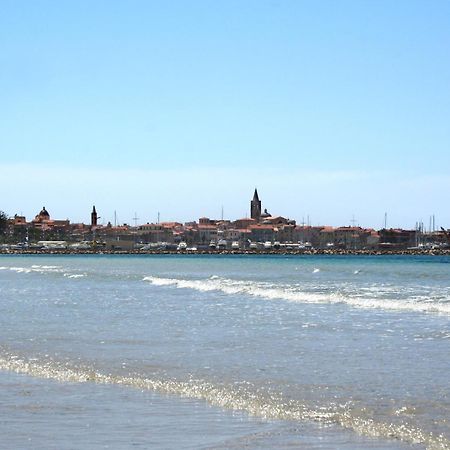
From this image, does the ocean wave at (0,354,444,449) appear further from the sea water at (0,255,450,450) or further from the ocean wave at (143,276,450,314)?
the ocean wave at (143,276,450,314)

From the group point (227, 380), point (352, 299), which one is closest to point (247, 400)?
point (227, 380)

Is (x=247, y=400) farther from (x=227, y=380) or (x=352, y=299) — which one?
(x=352, y=299)

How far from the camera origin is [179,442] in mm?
9102

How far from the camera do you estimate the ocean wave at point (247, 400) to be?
9727mm

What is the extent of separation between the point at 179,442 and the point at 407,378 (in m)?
5.22

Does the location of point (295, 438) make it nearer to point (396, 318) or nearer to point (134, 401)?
point (134, 401)

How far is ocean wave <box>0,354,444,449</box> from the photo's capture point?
31.9ft

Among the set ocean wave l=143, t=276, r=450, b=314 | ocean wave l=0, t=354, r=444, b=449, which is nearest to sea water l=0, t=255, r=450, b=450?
ocean wave l=0, t=354, r=444, b=449

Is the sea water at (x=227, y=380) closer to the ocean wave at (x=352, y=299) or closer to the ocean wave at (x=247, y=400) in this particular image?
the ocean wave at (x=247, y=400)

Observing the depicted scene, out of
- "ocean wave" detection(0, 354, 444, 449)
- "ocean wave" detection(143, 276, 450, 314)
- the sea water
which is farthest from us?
"ocean wave" detection(143, 276, 450, 314)

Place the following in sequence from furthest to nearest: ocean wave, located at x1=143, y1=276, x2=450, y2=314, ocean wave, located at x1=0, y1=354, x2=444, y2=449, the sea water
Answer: ocean wave, located at x1=143, y1=276, x2=450, y2=314 → ocean wave, located at x1=0, y1=354, x2=444, y2=449 → the sea water

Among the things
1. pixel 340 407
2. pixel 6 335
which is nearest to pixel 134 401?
pixel 340 407

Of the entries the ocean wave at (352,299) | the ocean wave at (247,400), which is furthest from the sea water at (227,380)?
the ocean wave at (352,299)

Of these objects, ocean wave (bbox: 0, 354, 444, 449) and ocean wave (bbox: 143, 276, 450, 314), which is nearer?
ocean wave (bbox: 0, 354, 444, 449)
